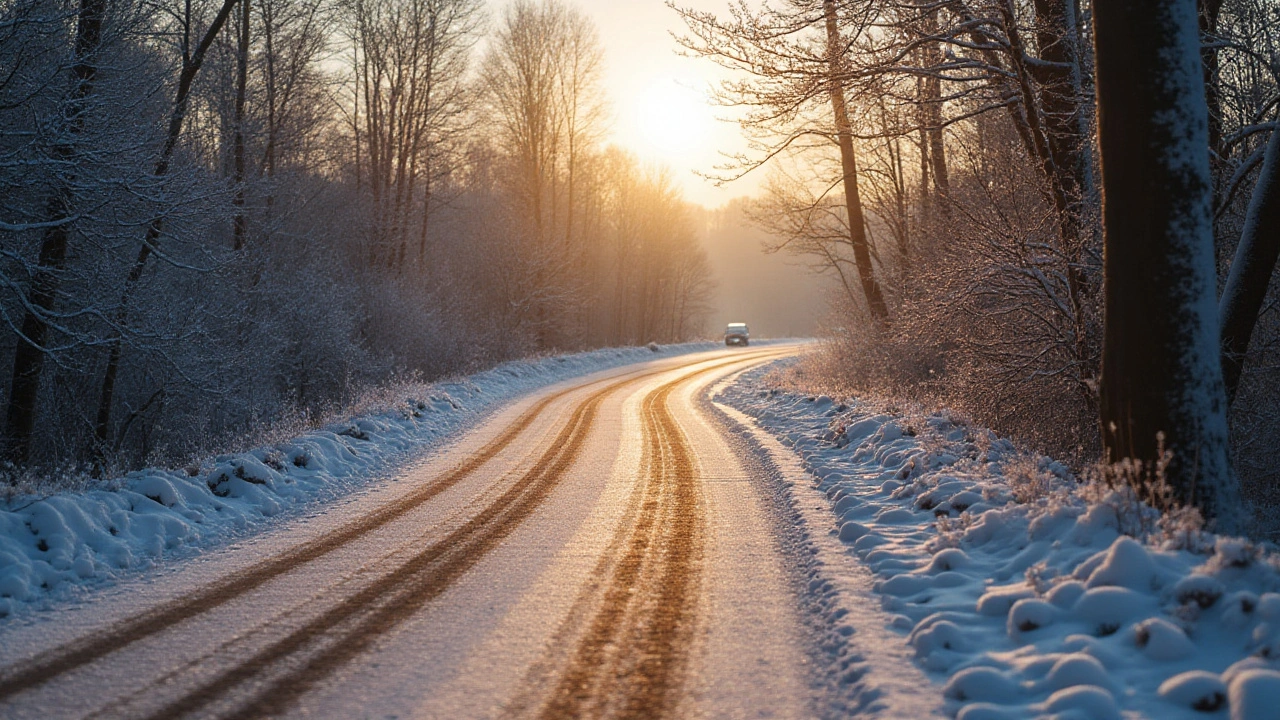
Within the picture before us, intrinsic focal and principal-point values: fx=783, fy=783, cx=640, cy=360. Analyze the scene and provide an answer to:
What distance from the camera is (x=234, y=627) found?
5008 millimetres

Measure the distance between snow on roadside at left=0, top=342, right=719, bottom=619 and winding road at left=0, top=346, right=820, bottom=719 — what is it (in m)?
0.48

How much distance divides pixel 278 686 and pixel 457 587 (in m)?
1.83

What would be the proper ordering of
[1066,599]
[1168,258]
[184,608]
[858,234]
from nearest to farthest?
[1066,599] → [184,608] → [1168,258] → [858,234]

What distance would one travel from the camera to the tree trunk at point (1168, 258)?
5.77m

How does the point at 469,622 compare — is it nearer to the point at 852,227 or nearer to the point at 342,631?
the point at 342,631

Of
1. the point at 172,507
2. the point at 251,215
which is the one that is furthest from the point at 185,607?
the point at 251,215

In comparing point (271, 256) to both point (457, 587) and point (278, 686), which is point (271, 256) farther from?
point (278, 686)

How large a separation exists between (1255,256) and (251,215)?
70.2 ft

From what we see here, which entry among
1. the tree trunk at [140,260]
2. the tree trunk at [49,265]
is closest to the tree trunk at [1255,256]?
the tree trunk at [49,265]

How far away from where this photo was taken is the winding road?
13.3 ft

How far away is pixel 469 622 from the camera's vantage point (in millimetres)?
5152

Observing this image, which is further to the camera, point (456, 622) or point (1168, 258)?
point (1168, 258)

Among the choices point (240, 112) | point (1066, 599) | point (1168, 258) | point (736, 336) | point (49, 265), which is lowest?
point (1066, 599)

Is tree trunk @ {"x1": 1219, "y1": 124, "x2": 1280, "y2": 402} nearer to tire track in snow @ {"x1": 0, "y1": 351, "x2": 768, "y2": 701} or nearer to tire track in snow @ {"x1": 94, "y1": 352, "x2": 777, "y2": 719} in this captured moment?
tire track in snow @ {"x1": 94, "y1": 352, "x2": 777, "y2": 719}
